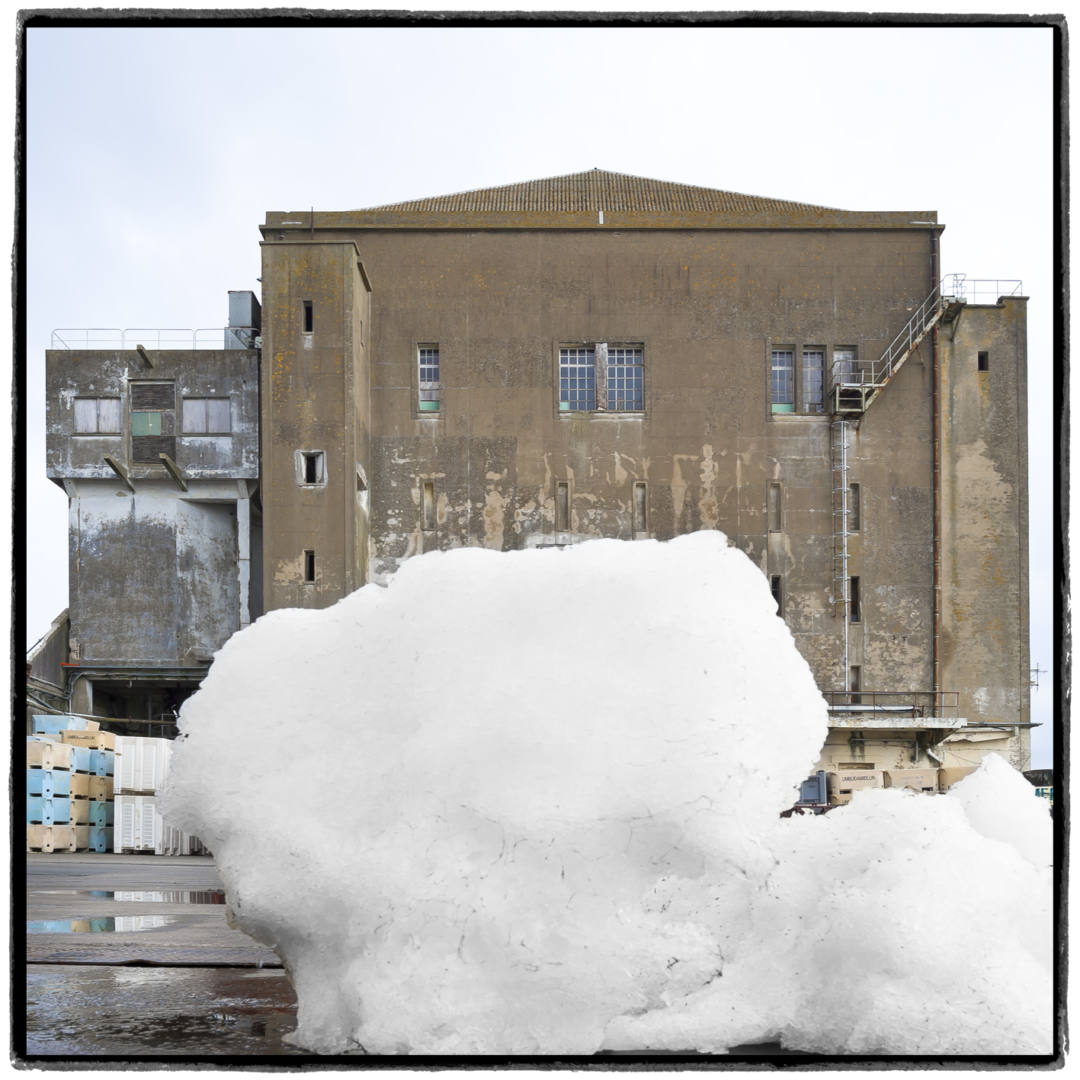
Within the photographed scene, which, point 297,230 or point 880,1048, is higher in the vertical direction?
point 297,230

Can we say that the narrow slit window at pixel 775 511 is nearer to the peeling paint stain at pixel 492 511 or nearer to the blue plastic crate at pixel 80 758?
the peeling paint stain at pixel 492 511

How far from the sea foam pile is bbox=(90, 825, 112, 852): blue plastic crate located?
18500 mm

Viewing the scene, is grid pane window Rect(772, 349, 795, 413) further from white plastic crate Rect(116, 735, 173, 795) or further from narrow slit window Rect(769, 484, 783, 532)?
white plastic crate Rect(116, 735, 173, 795)

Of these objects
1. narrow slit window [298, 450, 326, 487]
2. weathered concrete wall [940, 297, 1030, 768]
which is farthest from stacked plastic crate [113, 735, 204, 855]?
weathered concrete wall [940, 297, 1030, 768]

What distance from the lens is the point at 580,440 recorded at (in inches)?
979

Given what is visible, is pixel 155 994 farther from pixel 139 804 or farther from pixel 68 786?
pixel 139 804

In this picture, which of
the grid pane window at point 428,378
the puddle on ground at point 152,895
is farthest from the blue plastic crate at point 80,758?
the grid pane window at point 428,378

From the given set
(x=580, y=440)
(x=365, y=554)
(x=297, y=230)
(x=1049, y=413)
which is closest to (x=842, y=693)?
(x=580, y=440)

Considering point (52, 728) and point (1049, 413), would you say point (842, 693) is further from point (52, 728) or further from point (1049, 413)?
point (1049, 413)

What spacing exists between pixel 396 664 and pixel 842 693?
21973mm

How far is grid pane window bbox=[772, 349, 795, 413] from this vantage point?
24.3 m

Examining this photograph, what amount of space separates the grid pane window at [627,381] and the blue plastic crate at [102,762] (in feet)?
36.3

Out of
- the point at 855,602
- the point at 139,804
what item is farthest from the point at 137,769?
the point at 855,602

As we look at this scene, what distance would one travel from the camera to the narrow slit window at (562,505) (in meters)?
24.7
